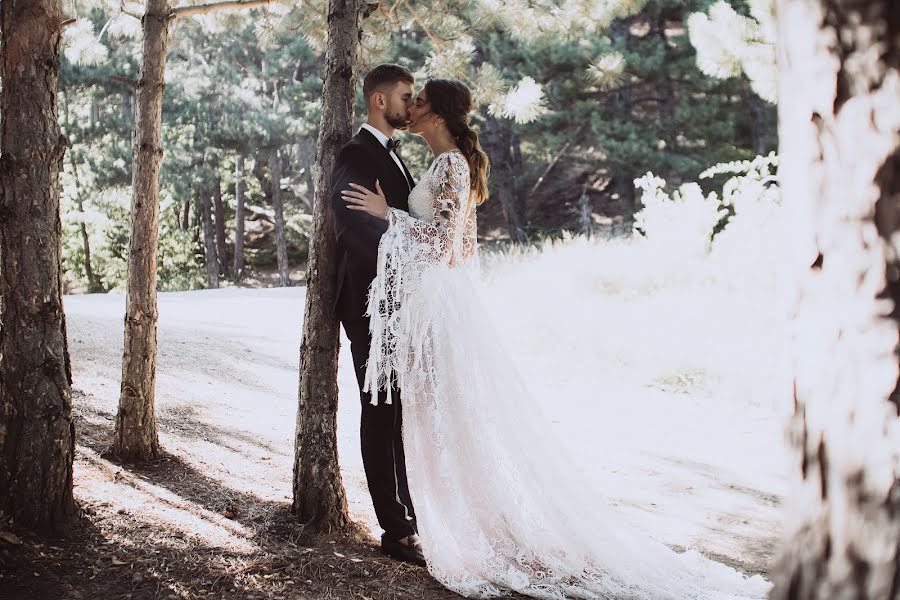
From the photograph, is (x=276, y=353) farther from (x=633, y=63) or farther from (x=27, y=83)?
(x=633, y=63)

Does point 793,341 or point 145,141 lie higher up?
point 145,141

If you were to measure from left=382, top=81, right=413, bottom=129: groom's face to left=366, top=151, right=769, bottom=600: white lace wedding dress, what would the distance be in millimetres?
267

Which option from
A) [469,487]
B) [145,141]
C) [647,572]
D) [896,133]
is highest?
[145,141]

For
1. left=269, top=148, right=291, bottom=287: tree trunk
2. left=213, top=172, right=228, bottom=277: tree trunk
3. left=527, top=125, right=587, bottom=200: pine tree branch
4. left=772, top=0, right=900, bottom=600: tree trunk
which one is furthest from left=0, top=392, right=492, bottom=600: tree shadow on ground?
left=213, top=172, right=228, bottom=277: tree trunk

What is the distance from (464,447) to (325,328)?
0.75 metres

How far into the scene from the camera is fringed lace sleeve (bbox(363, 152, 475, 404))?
10.4ft

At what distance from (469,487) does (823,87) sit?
2327mm

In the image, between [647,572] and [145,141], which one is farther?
[145,141]

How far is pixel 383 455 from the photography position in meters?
3.29

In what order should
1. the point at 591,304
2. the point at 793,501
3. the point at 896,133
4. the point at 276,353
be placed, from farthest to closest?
1. the point at 591,304
2. the point at 276,353
3. the point at 793,501
4. the point at 896,133

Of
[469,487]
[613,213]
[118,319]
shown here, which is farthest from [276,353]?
[613,213]

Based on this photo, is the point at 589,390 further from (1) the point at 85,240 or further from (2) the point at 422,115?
(1) the point at 85,240

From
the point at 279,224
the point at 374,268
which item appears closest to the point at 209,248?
the point at 279,224

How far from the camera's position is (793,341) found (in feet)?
4.07
